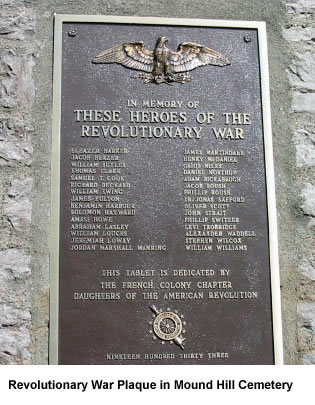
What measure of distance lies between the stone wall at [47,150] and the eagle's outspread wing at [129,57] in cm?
28

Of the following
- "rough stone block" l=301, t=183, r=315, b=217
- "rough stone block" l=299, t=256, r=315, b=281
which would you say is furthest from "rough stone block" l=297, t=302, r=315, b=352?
"rough stone block" l=301, t=183, r=315, b=217

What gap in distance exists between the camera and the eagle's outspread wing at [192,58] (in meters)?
3.61

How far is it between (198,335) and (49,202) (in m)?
1.19

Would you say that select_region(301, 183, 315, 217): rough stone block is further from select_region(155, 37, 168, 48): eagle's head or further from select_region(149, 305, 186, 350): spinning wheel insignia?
select_region(155, 37, 168, 48): eagle's head

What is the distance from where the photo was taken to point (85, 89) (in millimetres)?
3539

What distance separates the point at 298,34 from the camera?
3.79 m

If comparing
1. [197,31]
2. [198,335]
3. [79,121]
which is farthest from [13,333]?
[197,31]

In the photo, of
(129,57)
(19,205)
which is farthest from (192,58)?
(19,205)

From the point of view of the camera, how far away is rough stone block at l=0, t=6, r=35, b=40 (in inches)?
143

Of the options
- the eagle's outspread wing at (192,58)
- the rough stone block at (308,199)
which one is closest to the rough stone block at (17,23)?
the eagle's outspread wing at (192,58)

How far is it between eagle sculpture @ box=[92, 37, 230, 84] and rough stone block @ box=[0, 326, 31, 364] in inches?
68.3

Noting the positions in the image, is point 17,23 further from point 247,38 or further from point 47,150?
point 247,38

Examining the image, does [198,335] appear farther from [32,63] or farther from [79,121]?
[32,63]

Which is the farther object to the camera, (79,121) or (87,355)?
(79,121)
